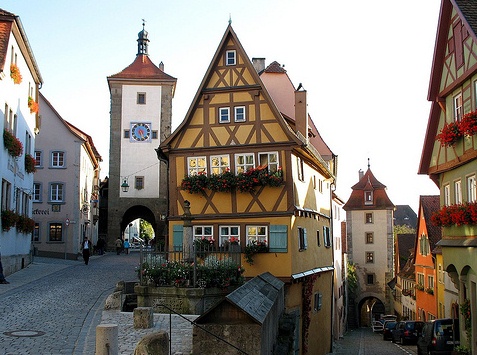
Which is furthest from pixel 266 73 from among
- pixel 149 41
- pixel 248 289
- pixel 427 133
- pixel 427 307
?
pixel 149 41

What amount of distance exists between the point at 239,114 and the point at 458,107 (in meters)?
7.67

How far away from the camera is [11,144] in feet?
83.8

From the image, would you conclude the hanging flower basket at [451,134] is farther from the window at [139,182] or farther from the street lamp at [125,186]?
the window at [139,182]

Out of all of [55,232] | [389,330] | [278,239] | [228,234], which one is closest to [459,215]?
[278,239]

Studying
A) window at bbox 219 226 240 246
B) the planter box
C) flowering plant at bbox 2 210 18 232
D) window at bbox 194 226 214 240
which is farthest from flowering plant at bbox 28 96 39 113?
the planter box

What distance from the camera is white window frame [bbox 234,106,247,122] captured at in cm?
2338

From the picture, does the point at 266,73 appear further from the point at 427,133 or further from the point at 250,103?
the point at 427,133

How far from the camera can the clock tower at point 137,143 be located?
5612 cm

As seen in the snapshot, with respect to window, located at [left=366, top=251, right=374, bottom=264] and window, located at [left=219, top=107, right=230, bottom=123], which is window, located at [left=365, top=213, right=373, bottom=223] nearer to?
window, located at [left=366, top=251, right=374, bottom=264]

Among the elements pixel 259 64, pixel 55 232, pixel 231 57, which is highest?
pixel 259 64

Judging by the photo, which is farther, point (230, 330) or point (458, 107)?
point (458, 107)

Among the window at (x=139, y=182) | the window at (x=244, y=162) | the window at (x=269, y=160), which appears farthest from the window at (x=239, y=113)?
the window at (x=139, y=182)

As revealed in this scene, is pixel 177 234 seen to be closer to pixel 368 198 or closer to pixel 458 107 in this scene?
pixel 458 107

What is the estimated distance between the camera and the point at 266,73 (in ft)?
107
